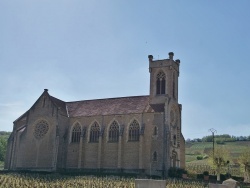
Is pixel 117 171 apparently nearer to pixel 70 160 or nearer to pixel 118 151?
pixel 118 151

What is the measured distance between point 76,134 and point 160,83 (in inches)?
614

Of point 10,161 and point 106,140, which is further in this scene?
point 10,161

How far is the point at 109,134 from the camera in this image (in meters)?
51.5

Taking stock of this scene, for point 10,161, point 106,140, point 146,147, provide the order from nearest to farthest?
1. point 146,147
2. point 106,140
3. point 10,161

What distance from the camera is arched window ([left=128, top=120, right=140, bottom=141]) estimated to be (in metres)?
49.3

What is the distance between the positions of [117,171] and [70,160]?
8.79 meters

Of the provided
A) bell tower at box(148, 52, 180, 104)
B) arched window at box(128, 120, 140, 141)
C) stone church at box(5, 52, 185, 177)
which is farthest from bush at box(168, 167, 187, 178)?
bell tower at box(148, 52, 180, 104)

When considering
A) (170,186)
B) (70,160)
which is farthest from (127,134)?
(170,186)

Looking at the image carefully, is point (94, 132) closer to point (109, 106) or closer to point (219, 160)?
point (109, 106)

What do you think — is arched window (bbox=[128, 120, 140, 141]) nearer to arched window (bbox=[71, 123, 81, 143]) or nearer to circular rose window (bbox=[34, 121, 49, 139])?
arched window (bbox=[71, 123, 81, 143])

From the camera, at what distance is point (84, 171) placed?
165ft

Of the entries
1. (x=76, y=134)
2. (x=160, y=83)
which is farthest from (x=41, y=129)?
(x=160, y=83)

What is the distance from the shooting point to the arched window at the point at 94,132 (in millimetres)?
52531

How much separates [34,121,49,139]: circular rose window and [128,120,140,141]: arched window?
13709mm
